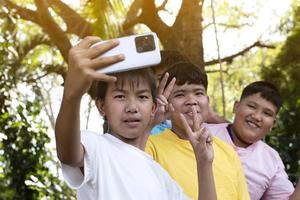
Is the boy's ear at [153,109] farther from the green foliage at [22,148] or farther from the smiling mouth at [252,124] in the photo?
the green foliage at [22,148]

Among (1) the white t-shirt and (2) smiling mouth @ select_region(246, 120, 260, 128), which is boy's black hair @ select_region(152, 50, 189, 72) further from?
(1) the white t-shirt

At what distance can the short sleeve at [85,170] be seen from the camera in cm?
165

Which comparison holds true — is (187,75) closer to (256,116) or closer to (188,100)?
(188,100)

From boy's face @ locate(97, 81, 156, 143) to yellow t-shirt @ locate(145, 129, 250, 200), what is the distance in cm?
36

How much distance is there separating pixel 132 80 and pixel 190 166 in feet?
1.72

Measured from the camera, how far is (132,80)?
1819 millimetres

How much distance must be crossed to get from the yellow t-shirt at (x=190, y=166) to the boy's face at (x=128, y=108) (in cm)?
36

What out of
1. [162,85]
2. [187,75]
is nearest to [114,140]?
[162,85]

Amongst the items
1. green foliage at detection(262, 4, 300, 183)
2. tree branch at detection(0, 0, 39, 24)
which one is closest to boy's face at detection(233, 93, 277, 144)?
green foliage at detection(262, 4, 300, 183)

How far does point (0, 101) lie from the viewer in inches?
216

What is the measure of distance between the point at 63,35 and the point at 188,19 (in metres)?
1.46

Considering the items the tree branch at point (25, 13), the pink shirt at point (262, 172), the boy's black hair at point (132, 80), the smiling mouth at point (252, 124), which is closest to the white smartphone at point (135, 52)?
the boy's black hair at point (132, 80)

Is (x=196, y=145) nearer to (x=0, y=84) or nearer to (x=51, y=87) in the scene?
(x=0, y=84)

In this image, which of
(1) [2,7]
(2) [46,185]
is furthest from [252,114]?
(1) [2,7]
